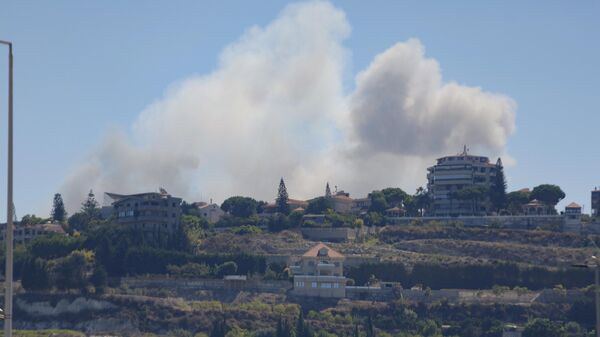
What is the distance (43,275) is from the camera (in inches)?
5925

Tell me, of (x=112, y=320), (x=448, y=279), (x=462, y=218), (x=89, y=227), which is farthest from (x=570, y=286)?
(x=89, y=227)

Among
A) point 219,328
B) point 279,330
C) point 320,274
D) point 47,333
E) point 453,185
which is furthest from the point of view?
point 453,185

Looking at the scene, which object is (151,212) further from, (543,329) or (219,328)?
(543,329)

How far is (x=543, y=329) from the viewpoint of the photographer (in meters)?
125

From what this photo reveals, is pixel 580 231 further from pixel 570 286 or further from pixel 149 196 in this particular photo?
pixel 149 196

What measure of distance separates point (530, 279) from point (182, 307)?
142 feet

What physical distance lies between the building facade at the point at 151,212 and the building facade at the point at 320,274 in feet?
92.1

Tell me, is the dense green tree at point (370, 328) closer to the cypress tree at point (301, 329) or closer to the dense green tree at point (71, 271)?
the cypress tree at point (301, 329)

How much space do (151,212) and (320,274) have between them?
3732 cm

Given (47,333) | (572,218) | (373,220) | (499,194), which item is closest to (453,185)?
(499,194)

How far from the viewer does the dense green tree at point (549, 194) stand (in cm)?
18975

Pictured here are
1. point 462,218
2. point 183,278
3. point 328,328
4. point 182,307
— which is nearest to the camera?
point 328,328

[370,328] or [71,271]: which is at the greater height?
[71,271]

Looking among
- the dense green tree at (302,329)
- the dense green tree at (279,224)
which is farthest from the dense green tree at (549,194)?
the dense green tree at (302,329)
